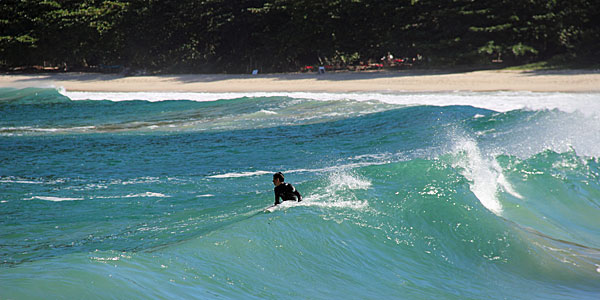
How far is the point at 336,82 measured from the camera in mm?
33281

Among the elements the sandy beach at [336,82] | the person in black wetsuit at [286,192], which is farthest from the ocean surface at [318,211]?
the sandy beach at [336,82]

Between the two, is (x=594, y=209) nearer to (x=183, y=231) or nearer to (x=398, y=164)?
(x=398, y=164)

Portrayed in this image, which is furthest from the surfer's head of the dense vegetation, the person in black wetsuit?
the dense vegetation

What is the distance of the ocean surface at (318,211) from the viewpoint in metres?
6.34

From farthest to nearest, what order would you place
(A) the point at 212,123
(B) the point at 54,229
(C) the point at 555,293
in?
(A) the point at 212,123, (B) the point at 54,229, (C) the point at 555,293

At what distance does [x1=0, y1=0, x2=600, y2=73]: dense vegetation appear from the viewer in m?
32.2

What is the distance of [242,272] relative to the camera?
21.3ft

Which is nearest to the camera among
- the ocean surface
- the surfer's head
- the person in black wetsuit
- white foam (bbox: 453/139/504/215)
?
the ocean surface

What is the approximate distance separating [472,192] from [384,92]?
19.8 metres

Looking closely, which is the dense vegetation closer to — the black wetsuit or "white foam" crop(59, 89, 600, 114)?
"white foam" crop(59, 89, 600, 114)

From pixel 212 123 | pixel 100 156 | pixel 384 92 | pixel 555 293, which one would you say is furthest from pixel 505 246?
pixel 384 92

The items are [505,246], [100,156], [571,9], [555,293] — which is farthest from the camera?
[571,9]

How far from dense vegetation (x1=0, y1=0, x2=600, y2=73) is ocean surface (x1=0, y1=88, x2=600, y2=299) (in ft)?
48.5

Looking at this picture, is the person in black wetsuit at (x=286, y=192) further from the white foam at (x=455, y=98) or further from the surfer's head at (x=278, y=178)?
the white foam at (x=455, y=98)
